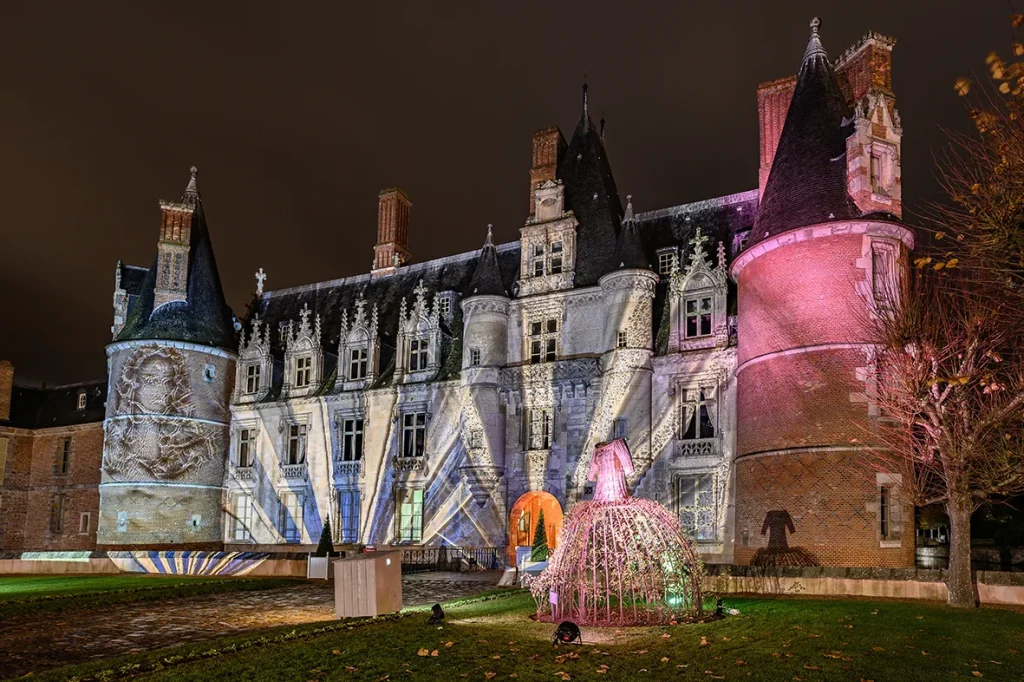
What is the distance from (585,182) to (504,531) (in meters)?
12.8

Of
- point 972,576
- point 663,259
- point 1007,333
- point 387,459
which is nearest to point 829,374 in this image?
point 1007,333

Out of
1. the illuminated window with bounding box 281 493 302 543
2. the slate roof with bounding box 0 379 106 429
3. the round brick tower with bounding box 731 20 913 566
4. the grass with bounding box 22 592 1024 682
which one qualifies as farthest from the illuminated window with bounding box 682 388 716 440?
the slate roof with bounding box 0 379 106 429

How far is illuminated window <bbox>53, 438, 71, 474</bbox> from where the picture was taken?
4453 cm

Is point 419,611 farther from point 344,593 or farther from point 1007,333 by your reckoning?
point 1007,333

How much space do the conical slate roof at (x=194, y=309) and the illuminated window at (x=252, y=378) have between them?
143 centimetres

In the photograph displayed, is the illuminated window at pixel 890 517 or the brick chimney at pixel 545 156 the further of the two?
the brick chimney at pixel 545 156

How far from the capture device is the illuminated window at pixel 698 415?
90.0ft

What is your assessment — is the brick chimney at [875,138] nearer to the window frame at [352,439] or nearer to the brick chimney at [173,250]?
the window frame at [352,439]

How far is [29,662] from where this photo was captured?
12539 millimetres

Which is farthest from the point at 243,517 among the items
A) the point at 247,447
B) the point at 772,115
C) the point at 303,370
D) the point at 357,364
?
the point at 772,115

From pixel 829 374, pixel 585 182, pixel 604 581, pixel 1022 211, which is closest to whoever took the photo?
pixel 1022 211

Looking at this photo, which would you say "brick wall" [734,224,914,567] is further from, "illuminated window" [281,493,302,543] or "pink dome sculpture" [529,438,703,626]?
"illuminated window" [281,493,302,543]

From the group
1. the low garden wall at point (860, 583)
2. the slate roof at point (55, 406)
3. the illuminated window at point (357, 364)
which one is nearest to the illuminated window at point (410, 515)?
the illuminated window at point (357, 364)

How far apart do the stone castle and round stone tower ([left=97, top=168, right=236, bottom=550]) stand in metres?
0.10
